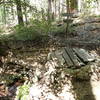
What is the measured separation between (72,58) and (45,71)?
4.31 feet

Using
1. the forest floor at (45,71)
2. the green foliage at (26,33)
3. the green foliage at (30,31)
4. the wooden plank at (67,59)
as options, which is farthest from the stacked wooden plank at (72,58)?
the green foliage at (26,33)

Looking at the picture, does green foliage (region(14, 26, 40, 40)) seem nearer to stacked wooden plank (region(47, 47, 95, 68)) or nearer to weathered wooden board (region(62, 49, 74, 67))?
stacked wooden plank (region(47, 47, 95, 68))

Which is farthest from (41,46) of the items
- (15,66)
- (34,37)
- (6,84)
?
(6,84)

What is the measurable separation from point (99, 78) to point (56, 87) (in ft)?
5.35

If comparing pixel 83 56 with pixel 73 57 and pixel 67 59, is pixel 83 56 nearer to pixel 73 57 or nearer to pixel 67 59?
pixel 73 57

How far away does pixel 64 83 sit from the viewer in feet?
19.4

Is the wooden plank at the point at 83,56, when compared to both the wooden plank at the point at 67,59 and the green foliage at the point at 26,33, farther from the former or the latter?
the green foliage at the point at 26,33

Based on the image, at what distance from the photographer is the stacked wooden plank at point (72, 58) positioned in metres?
6.69

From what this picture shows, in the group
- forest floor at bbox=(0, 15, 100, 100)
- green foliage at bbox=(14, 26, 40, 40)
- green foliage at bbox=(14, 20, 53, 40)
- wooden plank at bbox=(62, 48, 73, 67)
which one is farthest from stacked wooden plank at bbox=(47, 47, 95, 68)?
green foliage at bbox=(14, 26, 40, 40)

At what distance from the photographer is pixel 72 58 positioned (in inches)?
286

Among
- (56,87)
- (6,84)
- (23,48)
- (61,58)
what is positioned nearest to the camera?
(56,87)

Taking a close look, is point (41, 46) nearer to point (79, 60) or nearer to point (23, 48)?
point (23, 48)

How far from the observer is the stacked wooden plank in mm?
6689

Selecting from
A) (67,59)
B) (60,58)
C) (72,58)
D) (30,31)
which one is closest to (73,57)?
(72,58)
